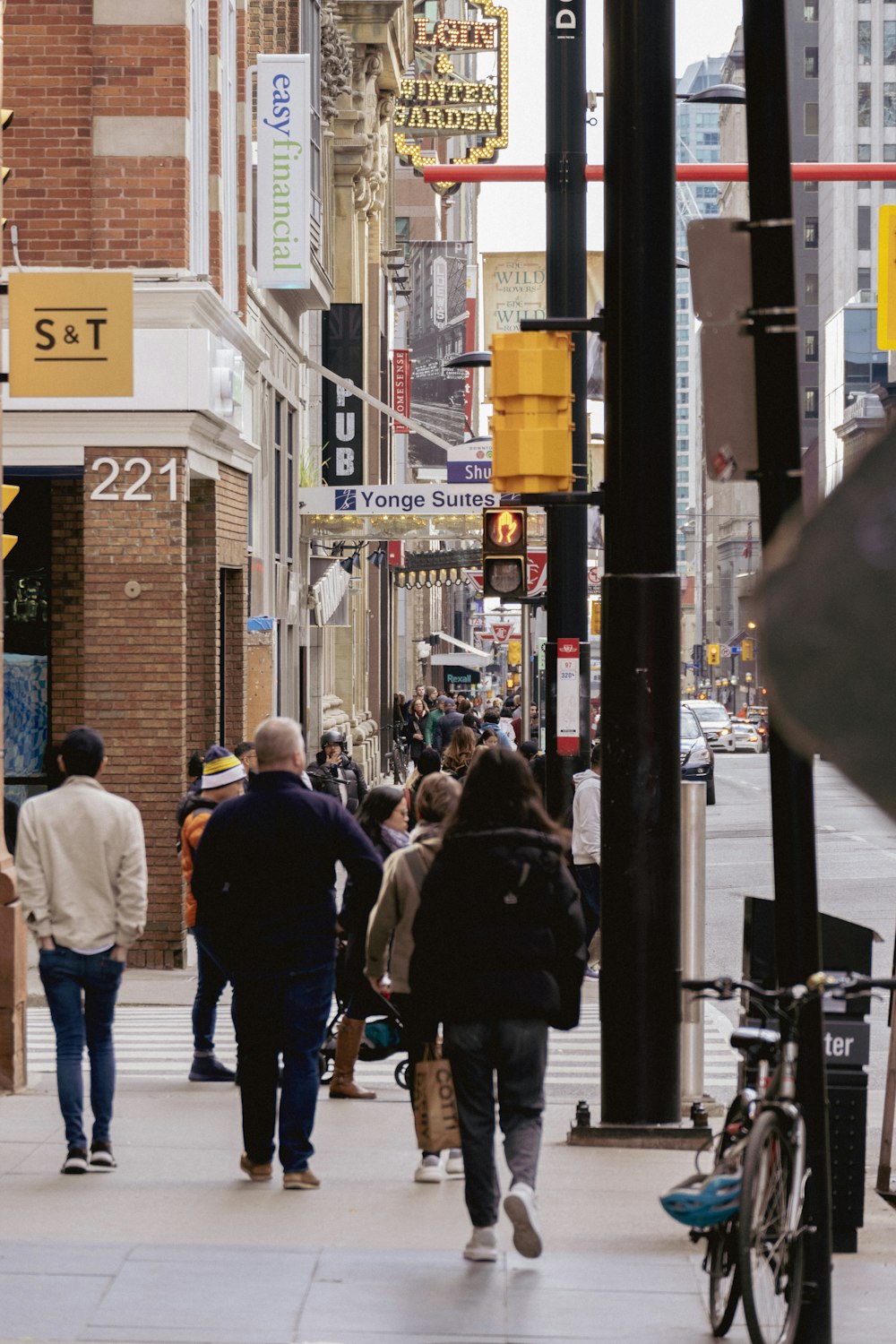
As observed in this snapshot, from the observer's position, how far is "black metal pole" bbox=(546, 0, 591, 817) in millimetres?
14648

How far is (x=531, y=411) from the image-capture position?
378 inches

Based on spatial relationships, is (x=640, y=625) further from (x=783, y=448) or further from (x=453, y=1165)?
(x=783, y=448)

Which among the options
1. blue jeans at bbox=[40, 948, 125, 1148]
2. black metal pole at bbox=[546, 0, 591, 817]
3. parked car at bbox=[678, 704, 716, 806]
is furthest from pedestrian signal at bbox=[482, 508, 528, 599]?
parked car at bbox=[678, 704, 716, 806]

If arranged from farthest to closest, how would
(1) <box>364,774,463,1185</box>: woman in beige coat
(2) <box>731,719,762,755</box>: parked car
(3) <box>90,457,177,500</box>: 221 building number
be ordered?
(2) <box>731,719,762,755</box>: parked car → (3) <box>90,457,177,500</box>: 221 building number → (1) <box>364,774,463,1185</box>: woman in beige coat

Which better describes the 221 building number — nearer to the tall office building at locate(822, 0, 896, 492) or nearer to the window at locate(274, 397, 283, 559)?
the window at locate(274, 397, 283, 559)

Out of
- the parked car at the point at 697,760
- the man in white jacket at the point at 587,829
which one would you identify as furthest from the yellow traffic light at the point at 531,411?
the parked car at the point at 697,760

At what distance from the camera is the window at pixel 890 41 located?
145000 mm

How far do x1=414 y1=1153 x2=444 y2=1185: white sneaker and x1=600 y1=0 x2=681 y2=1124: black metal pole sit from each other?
99cm

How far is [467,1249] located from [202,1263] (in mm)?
909

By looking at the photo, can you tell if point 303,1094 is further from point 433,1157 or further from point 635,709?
point 635,709

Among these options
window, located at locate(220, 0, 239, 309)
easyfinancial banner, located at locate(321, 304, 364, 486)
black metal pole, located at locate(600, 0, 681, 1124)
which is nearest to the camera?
black metal pole, located at locate(600, 0, 681, 1124)

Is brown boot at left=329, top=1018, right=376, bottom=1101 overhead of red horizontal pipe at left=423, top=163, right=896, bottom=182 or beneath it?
beneath

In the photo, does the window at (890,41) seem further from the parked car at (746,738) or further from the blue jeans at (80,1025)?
the blue jeans at (80,1025)

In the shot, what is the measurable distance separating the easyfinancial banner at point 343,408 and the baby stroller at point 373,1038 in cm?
2292
